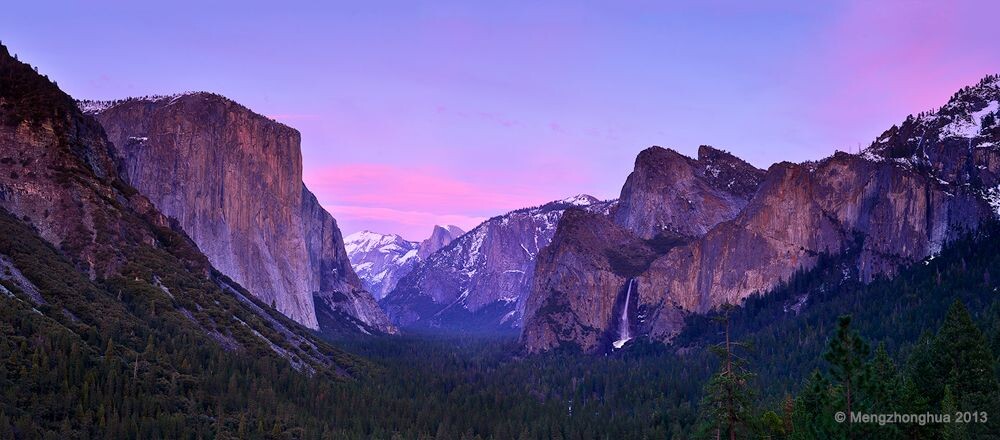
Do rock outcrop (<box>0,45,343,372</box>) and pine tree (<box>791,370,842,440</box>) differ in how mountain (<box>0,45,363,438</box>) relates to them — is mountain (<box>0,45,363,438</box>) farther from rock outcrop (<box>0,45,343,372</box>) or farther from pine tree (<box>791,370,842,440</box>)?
pine tree (<box>791,370,842,440</box>)

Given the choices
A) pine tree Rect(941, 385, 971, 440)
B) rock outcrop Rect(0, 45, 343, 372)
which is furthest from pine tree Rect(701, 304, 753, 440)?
rock outcrop Rect(0, 45, 343, 372)

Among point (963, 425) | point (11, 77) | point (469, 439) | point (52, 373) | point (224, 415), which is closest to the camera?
point (963, 425)

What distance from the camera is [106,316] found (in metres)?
122

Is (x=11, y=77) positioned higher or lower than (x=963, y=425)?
higher

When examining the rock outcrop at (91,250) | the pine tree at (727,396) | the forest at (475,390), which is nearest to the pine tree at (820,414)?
the forest at (475,390)

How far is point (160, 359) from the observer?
116062 mm

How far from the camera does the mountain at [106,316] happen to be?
3853 inches

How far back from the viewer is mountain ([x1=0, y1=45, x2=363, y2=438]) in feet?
321

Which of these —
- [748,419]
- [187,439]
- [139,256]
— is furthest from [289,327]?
[748,419]

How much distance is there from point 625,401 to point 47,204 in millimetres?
104273

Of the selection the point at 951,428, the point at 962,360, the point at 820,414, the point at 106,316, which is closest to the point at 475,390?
the point at 106,316

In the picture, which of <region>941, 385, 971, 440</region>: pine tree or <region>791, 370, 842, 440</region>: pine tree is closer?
<region>791, 370, 842, 440</region>: pine tree

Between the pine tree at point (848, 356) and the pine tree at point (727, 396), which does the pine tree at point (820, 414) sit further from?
the pine tree at point (727, 396)

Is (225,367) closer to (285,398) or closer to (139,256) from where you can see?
(285,398)
